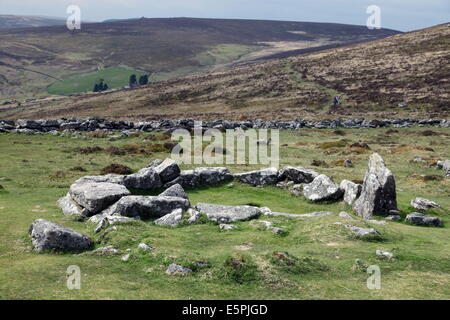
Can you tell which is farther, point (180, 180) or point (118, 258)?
point (180, 180)

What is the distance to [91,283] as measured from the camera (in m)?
14.1

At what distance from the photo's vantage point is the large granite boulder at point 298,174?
99.2 ft

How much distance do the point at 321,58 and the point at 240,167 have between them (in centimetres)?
10889

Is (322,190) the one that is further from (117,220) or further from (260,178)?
(117,220)

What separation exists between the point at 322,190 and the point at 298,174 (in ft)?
10.4

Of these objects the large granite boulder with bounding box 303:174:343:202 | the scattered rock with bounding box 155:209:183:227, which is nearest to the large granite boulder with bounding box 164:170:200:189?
the scattered rock with bounding box 155:209:183:227

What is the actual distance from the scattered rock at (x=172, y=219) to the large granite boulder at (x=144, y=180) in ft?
22.1

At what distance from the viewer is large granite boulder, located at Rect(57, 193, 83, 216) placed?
77.3 ft

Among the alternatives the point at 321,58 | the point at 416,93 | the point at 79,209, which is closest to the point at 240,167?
the point at 79,209

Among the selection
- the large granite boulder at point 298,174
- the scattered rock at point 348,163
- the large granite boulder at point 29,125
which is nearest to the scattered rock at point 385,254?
the large granite boulder at point 298,174

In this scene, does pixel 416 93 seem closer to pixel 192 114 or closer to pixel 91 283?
pixel 192 114

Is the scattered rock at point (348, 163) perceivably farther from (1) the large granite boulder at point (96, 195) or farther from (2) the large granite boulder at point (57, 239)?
(2) the large granite boulder at point (57, 239)

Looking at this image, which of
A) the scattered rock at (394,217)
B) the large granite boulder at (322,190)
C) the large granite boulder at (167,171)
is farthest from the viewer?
the large granite boulder at (167,171)

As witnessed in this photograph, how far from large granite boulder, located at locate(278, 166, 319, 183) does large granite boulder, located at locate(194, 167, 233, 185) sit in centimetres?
402
